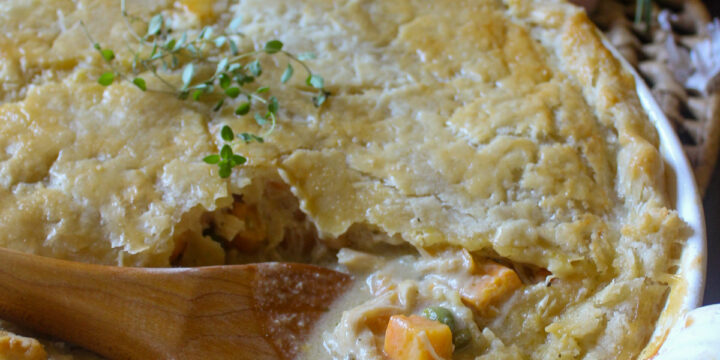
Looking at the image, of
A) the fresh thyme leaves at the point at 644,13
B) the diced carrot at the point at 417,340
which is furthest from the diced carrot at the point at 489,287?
the fresh thyme leaves at the point at 644,13

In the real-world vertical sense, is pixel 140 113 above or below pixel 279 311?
above

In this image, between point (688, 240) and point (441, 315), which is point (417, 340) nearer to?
point (441, 315)

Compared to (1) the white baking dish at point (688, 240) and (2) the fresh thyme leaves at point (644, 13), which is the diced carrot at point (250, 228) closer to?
(1) the white baking dish at point (688, 240)

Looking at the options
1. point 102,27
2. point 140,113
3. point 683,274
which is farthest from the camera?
point 102,27

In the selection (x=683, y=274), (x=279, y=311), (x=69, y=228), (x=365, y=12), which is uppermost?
(x=365, y=12)

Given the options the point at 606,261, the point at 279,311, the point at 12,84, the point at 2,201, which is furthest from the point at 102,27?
the point at 606,261

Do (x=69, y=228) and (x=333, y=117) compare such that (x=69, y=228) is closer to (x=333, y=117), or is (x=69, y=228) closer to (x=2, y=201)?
(x=2, y=201)

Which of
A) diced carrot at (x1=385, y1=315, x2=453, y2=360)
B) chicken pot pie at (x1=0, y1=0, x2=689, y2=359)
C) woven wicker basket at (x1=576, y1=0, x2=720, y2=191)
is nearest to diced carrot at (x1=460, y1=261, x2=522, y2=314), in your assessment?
chicken pot pie at (x1=0, y1=0, x2=689, y2=359)
